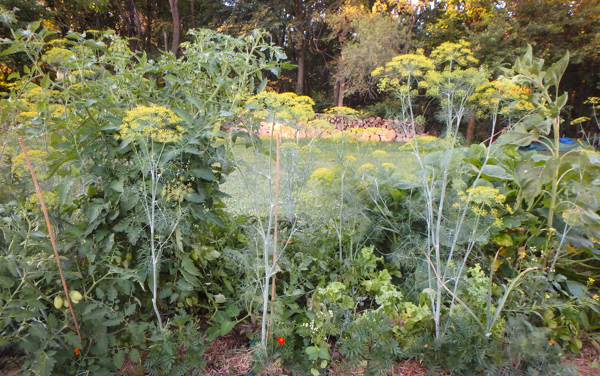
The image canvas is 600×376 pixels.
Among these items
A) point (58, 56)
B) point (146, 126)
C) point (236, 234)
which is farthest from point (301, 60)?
point (146, 126)

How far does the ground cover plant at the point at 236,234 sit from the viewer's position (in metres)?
1.49

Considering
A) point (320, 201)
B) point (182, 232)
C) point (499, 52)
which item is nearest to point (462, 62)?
point (320, 201)

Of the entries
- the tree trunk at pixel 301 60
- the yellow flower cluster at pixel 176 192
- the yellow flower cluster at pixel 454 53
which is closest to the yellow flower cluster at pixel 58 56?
the yellow flower cluster at pixel 176 192

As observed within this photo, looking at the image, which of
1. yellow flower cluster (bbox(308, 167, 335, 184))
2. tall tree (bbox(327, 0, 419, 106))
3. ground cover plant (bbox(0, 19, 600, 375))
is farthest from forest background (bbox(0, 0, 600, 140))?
yellow flower cluster (bbox(308, 167, 335, 184))

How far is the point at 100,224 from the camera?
1.62 metres

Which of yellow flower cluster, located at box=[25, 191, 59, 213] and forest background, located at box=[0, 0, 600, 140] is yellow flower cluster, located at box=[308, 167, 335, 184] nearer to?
yellow flower cluster, located at box=[25, 191, 59, 213]

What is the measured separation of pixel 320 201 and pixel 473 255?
3.61 feet

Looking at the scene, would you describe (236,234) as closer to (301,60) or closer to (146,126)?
(146,126)

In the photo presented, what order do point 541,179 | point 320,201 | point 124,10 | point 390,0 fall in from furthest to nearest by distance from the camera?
point 124,10 < point 390,0 < point 320,201 < point 541,179

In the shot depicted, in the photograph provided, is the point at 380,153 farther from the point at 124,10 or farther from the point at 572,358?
the point at 124,10

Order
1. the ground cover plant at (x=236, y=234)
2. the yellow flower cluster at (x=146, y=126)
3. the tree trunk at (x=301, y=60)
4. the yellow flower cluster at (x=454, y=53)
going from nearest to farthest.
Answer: the yellow flower cluster at (x=146, y=126), the ground cover plant at (x=236, y=234), the yellow flower cluster at (x=454, y=53), the tree trunk at (x=301, y=60)

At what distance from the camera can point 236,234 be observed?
211 centimetres

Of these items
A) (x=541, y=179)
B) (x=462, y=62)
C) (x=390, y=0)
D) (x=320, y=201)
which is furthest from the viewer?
(x=390, y=0)

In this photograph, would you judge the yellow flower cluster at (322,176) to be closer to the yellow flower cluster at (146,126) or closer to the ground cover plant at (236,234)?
the ground cover plant at (236,234)
